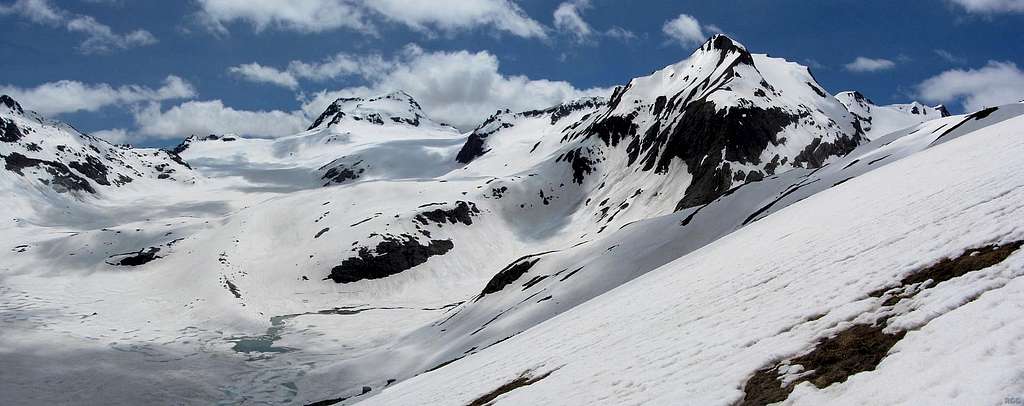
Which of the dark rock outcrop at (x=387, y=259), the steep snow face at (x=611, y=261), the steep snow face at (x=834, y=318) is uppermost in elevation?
the dark rock outcrop at (x=387, y=259)

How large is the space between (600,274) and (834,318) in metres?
32.5

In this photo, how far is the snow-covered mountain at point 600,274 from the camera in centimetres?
927

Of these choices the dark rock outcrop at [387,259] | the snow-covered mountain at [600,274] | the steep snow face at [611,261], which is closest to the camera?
the snow-covered mountain at [600,274]

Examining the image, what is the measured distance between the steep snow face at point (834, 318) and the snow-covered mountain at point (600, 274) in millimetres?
64

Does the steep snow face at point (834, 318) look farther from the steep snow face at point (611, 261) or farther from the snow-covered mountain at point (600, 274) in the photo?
the steep snow face at point (611, 261)

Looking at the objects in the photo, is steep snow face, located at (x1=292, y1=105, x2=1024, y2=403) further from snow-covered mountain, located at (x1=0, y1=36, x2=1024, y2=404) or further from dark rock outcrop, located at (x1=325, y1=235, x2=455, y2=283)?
dark rock outcrop, located at (x1=325, y1=235, x2=455, y2=283)

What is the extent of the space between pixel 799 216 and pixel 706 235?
747 inches

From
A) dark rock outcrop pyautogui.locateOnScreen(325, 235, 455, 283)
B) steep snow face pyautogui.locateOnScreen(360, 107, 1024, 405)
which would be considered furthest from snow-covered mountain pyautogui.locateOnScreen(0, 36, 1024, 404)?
dark rock outcrop pyautogui.locateOnScreen(325, 235, 455, 283)

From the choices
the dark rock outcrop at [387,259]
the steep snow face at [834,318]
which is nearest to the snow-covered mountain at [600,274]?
the steep snow face at [834,318]

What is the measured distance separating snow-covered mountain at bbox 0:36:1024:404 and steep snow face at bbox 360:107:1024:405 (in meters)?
0.06

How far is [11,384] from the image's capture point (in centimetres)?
4281

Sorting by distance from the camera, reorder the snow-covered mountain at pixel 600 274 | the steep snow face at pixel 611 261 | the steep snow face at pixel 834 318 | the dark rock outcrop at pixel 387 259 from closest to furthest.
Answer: the steep snow face at pixel 834 318 < the snow-covered mountain at pixel 600 274 < the steep snow face at pixel 611 261 < the dark rock outcrop at pixel 387 259

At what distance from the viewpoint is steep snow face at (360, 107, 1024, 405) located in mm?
6898

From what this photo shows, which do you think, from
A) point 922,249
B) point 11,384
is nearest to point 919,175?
point 922,249
